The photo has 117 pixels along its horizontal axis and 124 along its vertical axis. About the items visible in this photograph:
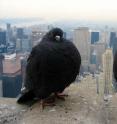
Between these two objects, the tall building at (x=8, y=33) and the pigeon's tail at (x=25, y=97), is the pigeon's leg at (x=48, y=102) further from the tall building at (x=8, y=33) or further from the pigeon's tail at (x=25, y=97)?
the tall building at (x=8, y=33)

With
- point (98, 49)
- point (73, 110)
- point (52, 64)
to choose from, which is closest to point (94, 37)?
point (98, 49)

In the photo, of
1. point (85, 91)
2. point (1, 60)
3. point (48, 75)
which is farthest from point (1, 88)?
point (48, 75)

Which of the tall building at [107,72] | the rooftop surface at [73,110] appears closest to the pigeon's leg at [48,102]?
the rooftop surface at [73,110]

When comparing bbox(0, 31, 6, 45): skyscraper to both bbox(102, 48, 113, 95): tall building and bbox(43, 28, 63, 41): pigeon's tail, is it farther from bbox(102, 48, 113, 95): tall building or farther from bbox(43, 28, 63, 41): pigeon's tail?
bbox(43, 28, 63, 41): pigeon's tail

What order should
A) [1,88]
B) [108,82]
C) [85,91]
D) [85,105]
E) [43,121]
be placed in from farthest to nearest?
[1,88] < [108,82] < [85,91] < [85,105] < [43,121]

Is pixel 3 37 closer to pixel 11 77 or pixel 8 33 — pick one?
pixel 8 33

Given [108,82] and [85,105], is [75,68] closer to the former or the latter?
[85,105]

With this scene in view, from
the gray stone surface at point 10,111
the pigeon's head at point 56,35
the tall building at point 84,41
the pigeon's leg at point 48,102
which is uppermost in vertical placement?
the pigeon's head at point 56,35

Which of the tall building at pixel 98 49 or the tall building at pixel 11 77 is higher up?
the tall building at pixel 98 49

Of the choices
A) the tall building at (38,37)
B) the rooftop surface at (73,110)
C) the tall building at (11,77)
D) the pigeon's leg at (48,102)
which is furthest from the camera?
the tall building at (11,77)
